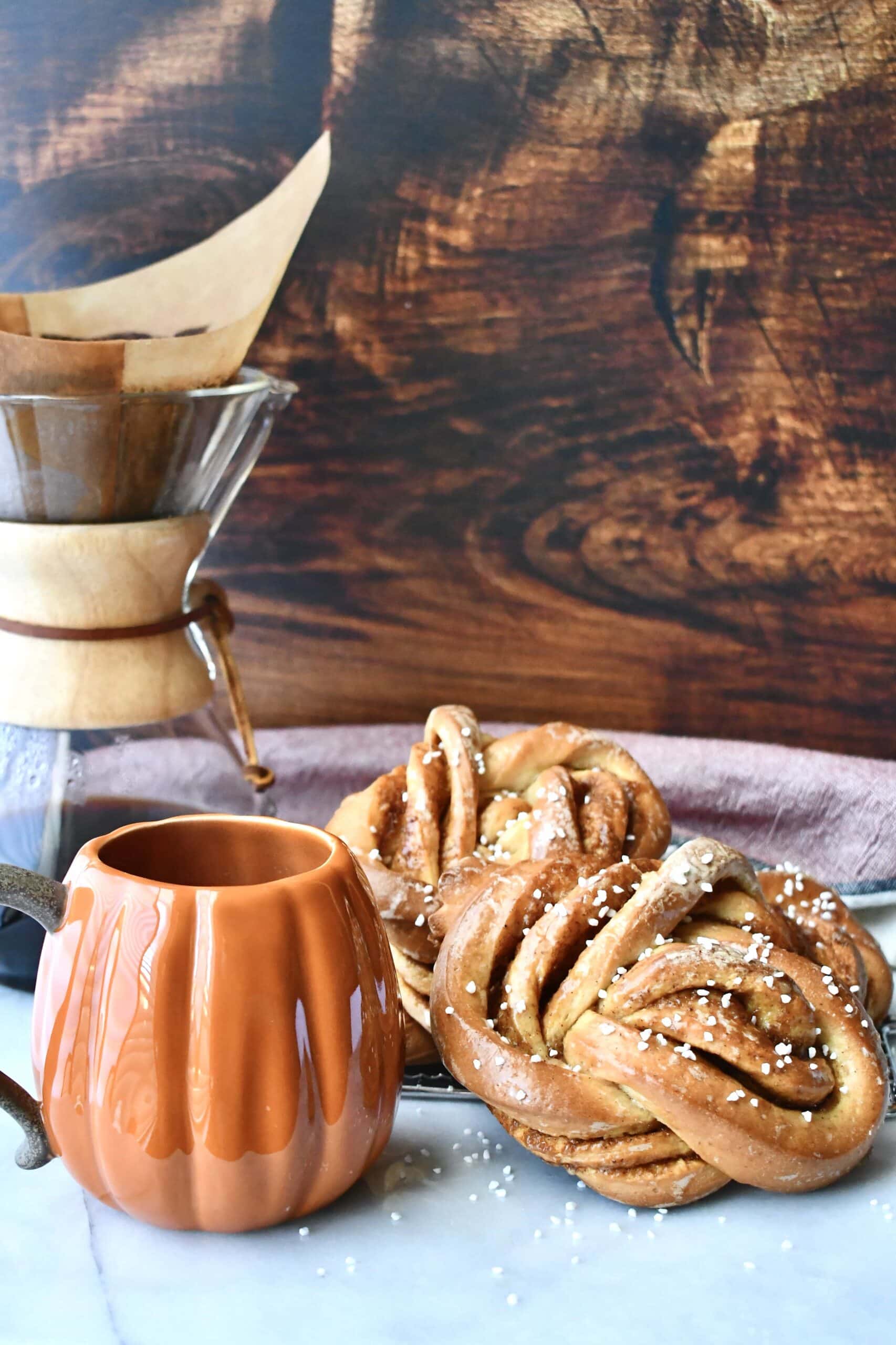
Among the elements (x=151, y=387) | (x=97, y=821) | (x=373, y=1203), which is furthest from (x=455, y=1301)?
(x=151, y=387)

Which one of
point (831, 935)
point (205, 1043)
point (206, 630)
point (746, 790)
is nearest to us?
point (205, 1043)

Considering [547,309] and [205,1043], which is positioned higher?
[547,309]

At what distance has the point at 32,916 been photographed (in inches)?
19.1

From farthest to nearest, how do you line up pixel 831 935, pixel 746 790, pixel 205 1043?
pixel 746 790
pixel 831 935
pixel 205 1043

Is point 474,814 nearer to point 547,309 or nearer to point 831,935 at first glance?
point 831,935

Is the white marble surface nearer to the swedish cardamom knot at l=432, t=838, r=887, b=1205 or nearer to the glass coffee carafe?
the swedish cardamom knot at l=432, t=838, r=887, b=1205

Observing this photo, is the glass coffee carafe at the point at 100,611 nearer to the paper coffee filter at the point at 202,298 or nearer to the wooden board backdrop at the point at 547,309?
the paper coffee filter at the point at 202,298

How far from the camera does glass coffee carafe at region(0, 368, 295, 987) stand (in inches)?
26.4

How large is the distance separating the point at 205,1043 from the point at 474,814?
233 mm

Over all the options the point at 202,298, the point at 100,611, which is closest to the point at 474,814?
the point at 100,611

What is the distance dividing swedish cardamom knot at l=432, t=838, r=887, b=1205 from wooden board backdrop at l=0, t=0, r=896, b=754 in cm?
44

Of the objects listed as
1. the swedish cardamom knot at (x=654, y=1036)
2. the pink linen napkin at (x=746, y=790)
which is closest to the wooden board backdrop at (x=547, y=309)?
the pink linen napkin at (x=746, y=790)

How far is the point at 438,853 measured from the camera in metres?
0.65

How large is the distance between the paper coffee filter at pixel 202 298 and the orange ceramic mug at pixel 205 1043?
0.33 metres
